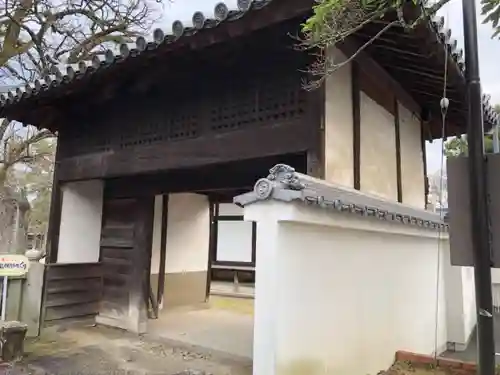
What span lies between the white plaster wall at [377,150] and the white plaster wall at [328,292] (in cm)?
68

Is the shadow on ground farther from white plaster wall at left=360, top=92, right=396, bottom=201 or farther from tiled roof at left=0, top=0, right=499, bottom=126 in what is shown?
tiled roof at left=0, top=0, right=499, bottom=126

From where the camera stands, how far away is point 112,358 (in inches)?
225

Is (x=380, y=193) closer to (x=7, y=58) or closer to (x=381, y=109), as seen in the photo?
(x=381, y=109)

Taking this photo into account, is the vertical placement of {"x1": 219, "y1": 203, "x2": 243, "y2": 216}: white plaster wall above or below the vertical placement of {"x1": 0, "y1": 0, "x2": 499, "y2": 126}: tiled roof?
below

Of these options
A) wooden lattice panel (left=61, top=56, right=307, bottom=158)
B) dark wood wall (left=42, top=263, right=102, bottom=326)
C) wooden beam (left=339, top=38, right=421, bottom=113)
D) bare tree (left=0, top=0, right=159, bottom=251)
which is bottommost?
dark wood wall (left=42, top=263, right=102, bottom=326)

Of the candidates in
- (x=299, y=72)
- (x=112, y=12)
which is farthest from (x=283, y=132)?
(x=112, y=12)

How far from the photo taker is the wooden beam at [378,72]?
4.96 meters

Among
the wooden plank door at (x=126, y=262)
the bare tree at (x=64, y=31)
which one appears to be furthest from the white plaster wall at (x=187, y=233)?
the bare tree at (x=64, y=31)

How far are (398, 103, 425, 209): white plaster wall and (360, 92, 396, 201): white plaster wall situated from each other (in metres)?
0.53

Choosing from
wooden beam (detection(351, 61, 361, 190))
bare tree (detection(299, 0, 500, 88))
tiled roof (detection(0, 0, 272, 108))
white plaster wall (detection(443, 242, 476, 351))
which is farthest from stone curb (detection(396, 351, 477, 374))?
tiled roof (detection(0, 0, 272, 108))

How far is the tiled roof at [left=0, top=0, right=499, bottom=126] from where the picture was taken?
393 cm

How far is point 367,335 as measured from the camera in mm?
4684

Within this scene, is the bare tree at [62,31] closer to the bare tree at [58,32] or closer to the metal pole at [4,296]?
the bare tree at [58,32]

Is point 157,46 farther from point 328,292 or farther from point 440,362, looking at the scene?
point 440,362
